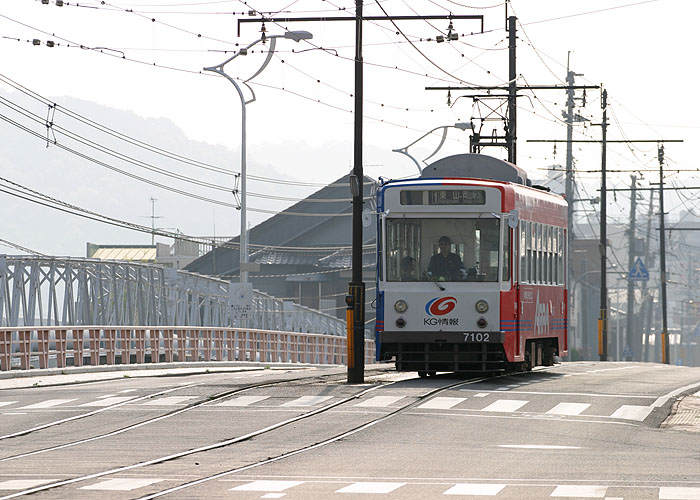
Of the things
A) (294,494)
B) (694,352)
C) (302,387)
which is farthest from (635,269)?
(694,352)

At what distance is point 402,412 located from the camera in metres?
19.8

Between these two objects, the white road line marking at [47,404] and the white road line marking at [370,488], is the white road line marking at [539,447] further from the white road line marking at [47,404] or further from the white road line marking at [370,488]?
the white road line marking at [47,404]

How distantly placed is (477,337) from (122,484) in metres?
12.7

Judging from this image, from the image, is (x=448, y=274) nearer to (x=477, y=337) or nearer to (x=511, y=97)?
(x=477, y=337)

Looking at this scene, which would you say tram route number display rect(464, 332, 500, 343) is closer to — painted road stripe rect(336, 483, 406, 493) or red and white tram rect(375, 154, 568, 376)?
red and white tram rect(375, 154, 568, 376)

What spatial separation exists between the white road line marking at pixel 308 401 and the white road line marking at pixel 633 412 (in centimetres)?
423

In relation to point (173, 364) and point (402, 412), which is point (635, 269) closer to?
point (173, 364)

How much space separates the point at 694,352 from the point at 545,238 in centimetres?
16171

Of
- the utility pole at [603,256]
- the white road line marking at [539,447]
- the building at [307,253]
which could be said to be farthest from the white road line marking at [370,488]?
the building at [307,253]

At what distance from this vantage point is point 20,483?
12.8 meters

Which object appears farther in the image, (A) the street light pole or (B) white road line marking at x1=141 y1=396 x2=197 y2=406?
(A) the street light pole

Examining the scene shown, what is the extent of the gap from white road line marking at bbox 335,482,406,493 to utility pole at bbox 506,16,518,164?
2920cm

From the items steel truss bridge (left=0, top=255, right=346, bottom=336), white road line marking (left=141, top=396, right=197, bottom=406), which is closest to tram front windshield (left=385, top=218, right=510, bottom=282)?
white road line marking (left=141, top=396, right=197, bottom=406)

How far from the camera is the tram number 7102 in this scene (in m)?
24.6
